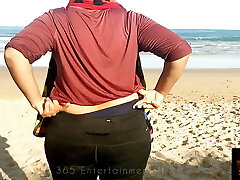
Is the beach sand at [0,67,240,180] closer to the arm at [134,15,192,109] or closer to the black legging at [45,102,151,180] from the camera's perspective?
the black legging at [45,102,151,180]

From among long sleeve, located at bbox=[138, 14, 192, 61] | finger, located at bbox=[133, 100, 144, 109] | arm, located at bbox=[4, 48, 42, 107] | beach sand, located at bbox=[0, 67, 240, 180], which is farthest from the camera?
beach sand, located at bbox=[0, 67, 240, 180]

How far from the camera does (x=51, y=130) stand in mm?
1779

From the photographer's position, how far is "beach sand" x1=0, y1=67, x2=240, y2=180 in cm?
455

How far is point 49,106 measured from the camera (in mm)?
1714

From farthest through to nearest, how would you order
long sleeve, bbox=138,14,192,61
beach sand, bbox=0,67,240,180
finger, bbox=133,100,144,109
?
beach sand, bbox=0,67,240,180, finger, bbox=133,100,144,109, long sleeve, bbox=138,14,192,61

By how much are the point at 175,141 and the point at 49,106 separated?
4237mm

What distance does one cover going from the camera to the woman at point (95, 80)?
1.63 meters

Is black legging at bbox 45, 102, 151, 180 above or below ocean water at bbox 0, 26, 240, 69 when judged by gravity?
above

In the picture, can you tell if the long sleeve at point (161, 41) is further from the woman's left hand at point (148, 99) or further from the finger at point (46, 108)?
the finger at point (46, 108)

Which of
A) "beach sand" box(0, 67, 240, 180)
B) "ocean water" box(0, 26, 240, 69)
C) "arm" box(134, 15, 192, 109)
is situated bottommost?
"ocean water" box(0, 26, 240, 69)

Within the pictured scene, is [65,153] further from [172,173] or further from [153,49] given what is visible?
[172,173]

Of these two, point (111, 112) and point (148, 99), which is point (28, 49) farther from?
point (148, 99)

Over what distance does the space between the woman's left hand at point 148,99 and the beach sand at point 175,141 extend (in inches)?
105

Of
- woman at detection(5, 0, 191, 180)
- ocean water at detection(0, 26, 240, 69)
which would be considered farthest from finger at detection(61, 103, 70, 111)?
ocean water at detection(0, 26, 240, 69)
